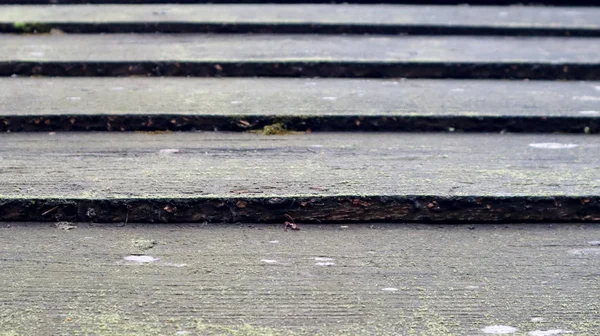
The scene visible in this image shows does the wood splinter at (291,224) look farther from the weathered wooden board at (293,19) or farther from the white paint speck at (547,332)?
the weathered wooden board at (293,19)

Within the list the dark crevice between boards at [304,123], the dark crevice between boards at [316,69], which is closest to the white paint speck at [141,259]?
the dark crevice between boards at [304,123]

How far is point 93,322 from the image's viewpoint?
2.89 ft

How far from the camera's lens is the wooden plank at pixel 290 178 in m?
1.14

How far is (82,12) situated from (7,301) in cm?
162

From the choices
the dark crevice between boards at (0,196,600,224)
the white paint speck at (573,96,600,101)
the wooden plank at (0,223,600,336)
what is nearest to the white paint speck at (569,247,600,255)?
the wooden plank at (0,223,600,336)

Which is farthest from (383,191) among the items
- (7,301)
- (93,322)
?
(7,301)

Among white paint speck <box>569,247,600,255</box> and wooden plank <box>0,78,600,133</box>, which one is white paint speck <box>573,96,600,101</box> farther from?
white paint speck <box>569,247,600,255</box>

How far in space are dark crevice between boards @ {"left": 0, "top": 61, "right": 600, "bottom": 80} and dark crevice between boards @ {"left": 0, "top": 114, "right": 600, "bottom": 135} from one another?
15.0 inches

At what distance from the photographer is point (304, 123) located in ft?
5.00

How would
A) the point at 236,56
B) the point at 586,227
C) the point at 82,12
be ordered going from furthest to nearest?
the point at 82,12
the point at 236,56
the point at 586,227

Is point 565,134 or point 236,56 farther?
point 236,56

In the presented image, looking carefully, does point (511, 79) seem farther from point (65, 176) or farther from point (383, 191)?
point (65, 176)

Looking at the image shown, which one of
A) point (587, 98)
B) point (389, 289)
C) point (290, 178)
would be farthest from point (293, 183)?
point (587, 98)

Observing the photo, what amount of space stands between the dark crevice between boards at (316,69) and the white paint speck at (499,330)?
1130 millimetres
